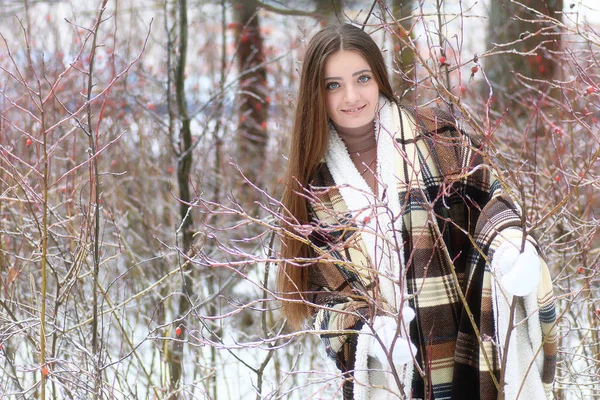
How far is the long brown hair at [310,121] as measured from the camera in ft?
8.02

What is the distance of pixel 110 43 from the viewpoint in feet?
22.2

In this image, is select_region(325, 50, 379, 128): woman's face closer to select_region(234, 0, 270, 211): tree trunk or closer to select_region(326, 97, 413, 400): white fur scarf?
select_region(326, 97, 413, 400): white fur scarf

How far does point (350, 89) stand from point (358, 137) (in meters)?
0.19

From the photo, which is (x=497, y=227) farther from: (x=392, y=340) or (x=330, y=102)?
(x=330, y=102)

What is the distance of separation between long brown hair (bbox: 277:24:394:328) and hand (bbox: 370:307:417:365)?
0.41m

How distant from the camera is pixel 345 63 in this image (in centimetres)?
243

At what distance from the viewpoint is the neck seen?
2520 millimetres

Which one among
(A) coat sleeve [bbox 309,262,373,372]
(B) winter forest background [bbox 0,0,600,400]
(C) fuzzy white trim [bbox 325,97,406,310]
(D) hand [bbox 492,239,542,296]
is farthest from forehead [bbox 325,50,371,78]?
(D) hand [bbox 492,239,542,296]

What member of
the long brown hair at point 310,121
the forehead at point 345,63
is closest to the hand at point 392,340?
the long brown hair at point 310,121

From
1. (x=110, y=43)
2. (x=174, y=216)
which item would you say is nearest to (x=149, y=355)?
(x=174, y=216)

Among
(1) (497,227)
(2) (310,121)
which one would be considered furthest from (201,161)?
(1) (497,227)

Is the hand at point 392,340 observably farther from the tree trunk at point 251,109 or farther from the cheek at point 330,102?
the tree trunk at point 251,109

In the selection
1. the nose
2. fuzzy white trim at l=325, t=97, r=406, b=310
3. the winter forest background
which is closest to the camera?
fuzzy white trim at l=325, t=97, r=406, b=310

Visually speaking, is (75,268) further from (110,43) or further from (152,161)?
(110,43)
